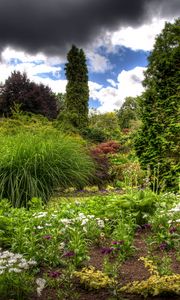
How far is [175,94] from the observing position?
326 inches

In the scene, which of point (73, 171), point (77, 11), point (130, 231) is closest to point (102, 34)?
point (77, 11)

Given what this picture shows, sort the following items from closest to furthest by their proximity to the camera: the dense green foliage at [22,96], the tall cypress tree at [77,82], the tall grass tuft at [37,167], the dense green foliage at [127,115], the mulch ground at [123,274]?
the mulch ground at [123,274] < the tall grass tuft at [37,167] < the dense green foliage at [22,96] < the tall cypress tree at [77,82] < the dense green foliage at [127,115]

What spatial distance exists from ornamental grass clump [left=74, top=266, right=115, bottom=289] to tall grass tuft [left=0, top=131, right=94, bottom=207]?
3.82 metres

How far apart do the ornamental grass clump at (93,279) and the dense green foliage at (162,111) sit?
5027 mm

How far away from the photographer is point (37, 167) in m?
7.14

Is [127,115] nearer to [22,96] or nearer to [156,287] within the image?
[22,96]

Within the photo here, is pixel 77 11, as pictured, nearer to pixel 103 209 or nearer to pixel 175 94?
pixel 175 94

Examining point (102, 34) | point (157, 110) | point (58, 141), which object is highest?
point (102, 34)

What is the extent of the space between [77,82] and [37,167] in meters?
18.6

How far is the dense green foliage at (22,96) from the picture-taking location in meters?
19.5

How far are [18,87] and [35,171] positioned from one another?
14179 mm

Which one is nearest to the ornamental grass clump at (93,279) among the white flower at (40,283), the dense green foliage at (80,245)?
the dense green foliage at (80,245)

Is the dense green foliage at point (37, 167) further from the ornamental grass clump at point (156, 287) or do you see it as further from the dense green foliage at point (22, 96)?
the dense green foliage at point (22, 96)

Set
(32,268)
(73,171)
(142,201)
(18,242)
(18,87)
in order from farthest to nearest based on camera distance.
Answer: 1. (18,87)
2. (73,171)
3. (142,201)
4. (18,242)
5. (32,268)
